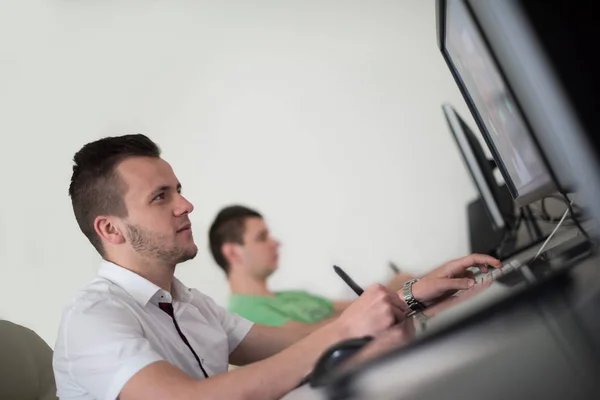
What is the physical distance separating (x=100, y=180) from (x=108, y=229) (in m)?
0.10

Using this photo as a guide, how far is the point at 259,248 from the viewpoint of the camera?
2275mm

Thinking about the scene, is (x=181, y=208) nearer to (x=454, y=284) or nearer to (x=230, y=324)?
(x=230, y=324)

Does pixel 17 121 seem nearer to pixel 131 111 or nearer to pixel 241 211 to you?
pixel 131 111

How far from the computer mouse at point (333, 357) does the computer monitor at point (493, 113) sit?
0.98ft

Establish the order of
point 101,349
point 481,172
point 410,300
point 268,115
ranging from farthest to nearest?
point 268,115 → point 481,172 → point 410,300 → point 101,349

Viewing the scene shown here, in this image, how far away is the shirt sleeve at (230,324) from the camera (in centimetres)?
121

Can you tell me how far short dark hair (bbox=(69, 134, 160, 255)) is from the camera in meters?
1.12

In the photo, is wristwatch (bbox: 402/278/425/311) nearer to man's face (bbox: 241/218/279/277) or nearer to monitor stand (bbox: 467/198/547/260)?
monitor stand (bbox: 467/198/547/260)

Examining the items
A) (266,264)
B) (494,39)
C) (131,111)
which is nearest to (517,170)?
(494,39)

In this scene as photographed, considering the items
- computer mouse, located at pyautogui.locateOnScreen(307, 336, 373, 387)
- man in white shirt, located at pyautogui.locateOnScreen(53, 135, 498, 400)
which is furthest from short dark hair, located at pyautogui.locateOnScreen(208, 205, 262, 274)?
computer mouse, located at pyautogui.locateOnScreen(307, 336, 373, 387)

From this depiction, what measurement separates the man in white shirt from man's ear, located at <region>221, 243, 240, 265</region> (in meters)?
0.95

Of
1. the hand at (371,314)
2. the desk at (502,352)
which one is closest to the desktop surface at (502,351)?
the desk at (502,352)

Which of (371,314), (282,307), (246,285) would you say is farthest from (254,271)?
(371,314)

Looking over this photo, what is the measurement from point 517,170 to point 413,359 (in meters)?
0.61
